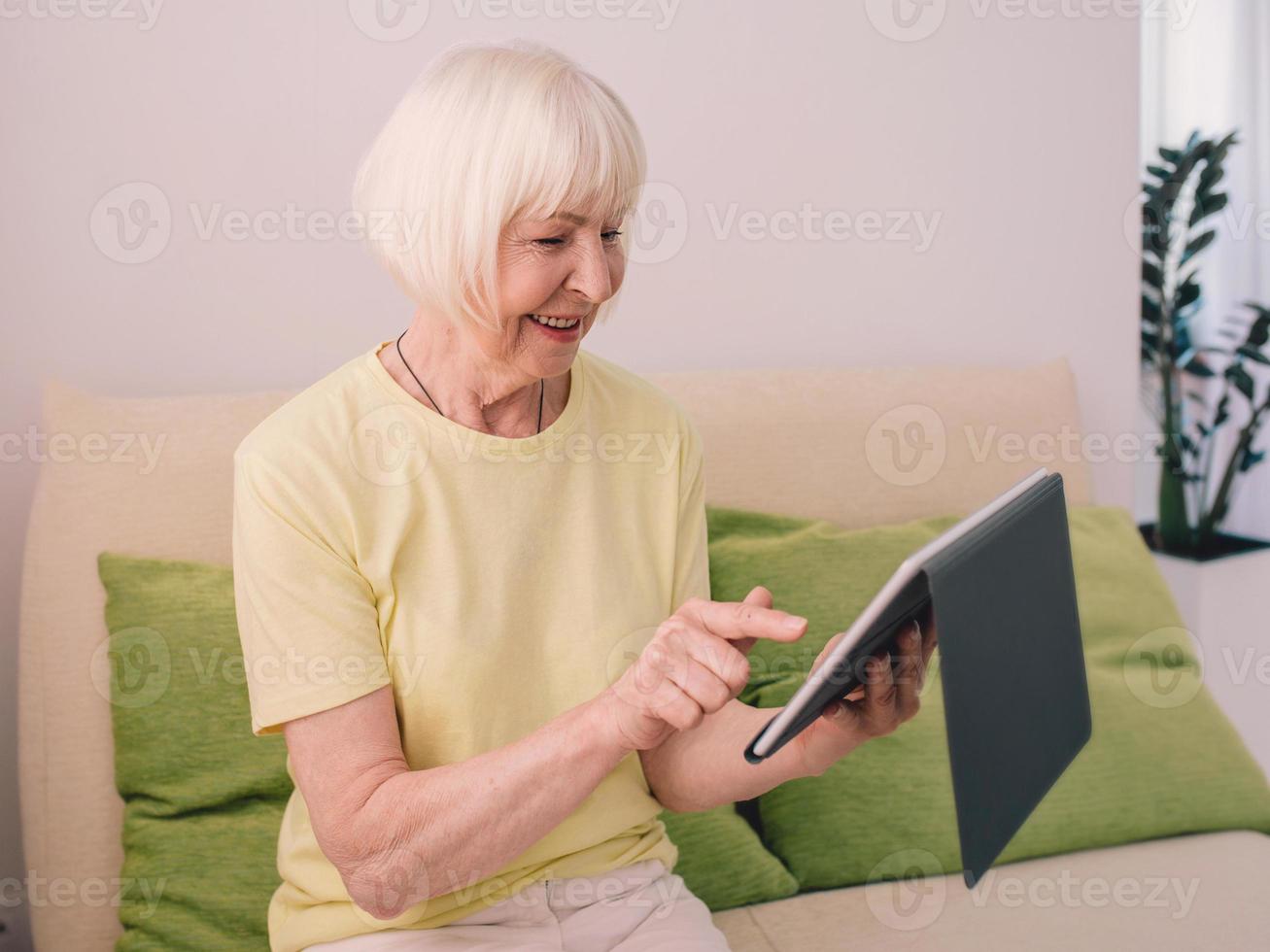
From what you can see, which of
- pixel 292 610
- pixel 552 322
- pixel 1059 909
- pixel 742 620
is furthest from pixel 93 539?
pixel 1059 909

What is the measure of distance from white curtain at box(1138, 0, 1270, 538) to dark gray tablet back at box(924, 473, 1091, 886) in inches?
117

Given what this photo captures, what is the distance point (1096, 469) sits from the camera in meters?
2.51

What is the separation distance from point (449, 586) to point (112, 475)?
27.1 inches

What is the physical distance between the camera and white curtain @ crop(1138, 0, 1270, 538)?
143 inches

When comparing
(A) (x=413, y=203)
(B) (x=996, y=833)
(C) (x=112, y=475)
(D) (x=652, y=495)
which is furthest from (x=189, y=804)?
(B) (x=996, y=833)

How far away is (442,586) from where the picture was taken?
120 cm

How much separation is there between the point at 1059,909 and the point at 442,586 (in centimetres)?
96

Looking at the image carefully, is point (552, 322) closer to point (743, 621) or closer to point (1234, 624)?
point (743, 621)

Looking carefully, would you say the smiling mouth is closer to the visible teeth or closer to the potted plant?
the visible teeth

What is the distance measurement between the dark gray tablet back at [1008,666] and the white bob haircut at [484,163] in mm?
503

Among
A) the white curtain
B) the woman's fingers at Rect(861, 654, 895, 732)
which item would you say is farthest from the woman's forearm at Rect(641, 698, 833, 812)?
the white curtain

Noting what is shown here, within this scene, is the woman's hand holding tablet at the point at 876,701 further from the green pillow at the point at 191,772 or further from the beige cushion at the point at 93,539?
the beige cushion at the point at 93,539

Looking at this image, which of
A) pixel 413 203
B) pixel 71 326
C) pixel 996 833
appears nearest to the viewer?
pixel 996 833

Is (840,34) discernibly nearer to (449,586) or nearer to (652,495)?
(652,495)
